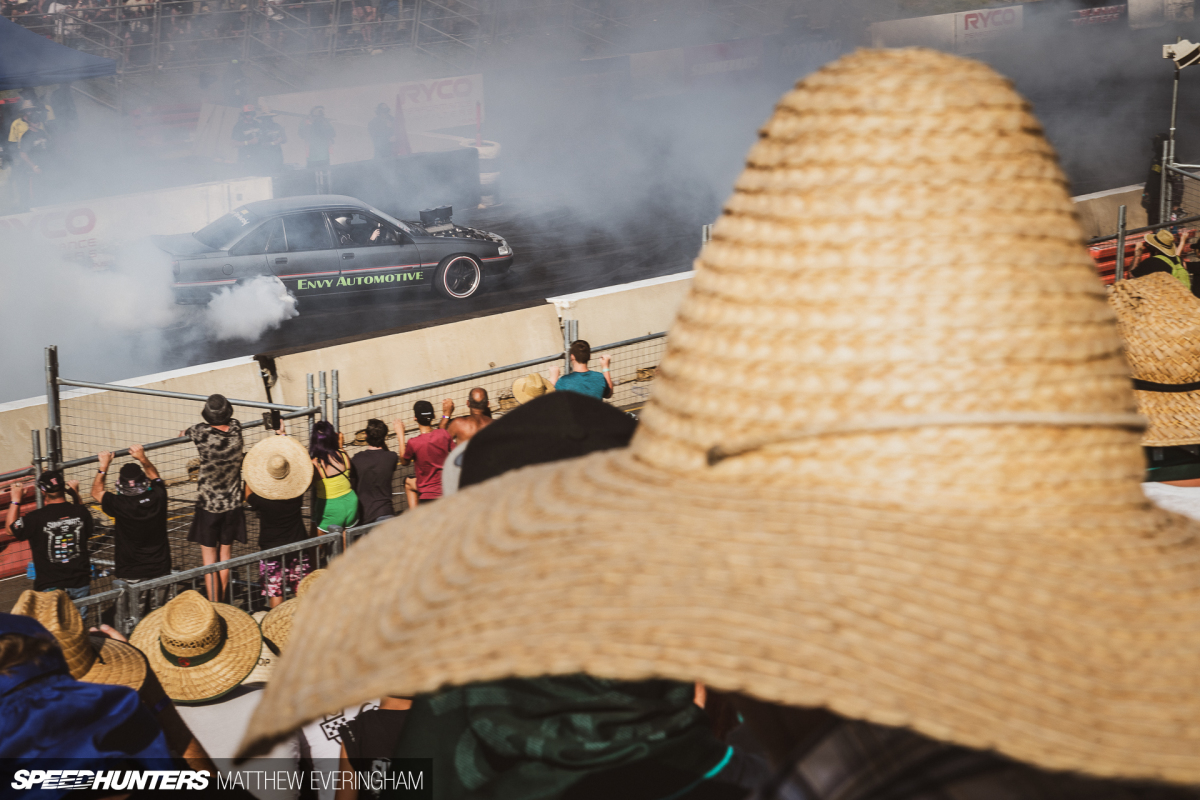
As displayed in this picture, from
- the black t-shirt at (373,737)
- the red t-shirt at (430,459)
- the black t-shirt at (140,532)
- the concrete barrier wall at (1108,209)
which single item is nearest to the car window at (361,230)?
the red t-shirt at (430,459)

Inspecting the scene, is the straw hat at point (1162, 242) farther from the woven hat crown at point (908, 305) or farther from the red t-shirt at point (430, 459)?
the woven hat crown at point (908, 305)

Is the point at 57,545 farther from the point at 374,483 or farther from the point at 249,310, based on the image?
the point at 249,310

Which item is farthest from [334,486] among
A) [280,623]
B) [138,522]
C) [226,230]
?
[226,230]

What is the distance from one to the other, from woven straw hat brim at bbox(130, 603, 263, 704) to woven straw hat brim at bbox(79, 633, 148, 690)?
1.00 meters

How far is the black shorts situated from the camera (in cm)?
754

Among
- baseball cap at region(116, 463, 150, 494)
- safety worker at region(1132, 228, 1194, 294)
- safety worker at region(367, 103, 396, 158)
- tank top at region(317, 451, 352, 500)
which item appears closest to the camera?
baseball cap at region(116, 463, 150, 494)

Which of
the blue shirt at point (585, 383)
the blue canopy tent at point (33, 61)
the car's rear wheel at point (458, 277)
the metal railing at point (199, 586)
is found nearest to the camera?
the metal railing at point (199, 586)

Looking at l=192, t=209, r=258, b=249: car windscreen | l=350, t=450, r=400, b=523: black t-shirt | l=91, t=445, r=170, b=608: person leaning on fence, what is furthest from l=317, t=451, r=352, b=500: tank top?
l=192, t=209, r=258, b=249: car windscreen

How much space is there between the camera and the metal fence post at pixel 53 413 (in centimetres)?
820

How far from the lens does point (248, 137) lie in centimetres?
2425

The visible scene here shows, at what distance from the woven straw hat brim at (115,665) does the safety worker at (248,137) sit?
22915mm

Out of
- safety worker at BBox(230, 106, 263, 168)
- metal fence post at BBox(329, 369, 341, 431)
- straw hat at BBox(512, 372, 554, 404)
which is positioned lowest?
metal fence post at BBox(329, 369, 341, 431)

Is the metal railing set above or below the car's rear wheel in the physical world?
below

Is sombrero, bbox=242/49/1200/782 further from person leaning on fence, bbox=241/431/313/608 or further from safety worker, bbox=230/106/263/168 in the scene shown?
safety worker, bbox=230/106/263/168
